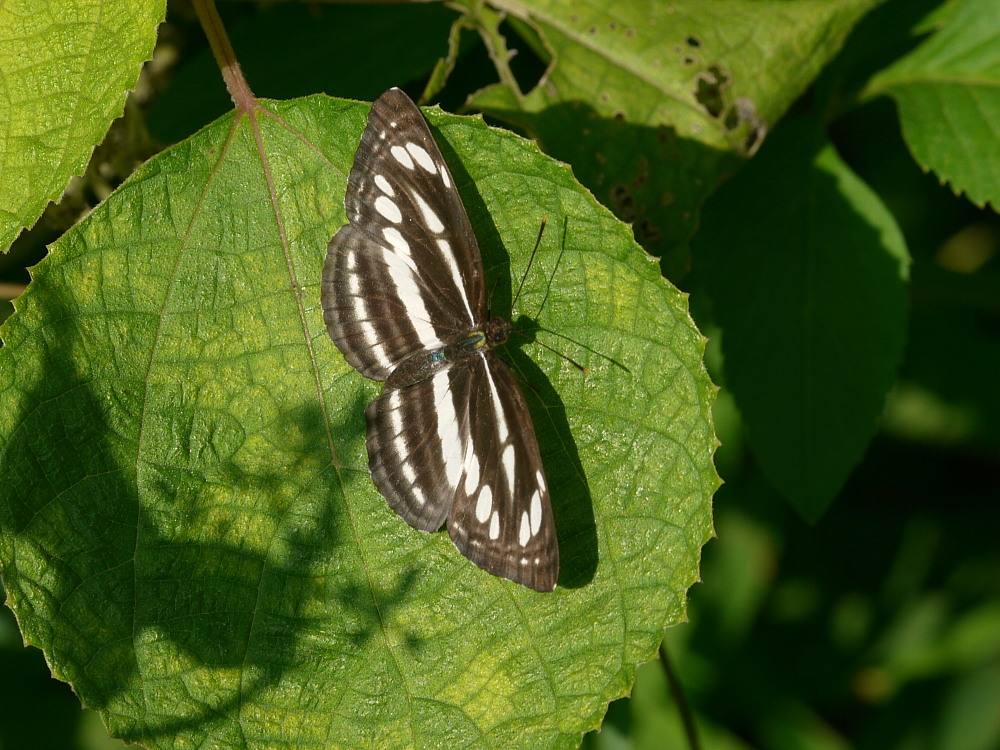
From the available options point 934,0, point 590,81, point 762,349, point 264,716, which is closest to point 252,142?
point 590,81

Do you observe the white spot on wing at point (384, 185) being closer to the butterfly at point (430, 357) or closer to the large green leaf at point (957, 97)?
the butterfly at point (430, 357)

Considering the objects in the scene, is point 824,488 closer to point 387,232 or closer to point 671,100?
point 671,100

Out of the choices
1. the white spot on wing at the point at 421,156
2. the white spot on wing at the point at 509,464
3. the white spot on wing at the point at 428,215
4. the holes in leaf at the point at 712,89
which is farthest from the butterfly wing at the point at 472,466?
the holes in leaf at the point at 712,89

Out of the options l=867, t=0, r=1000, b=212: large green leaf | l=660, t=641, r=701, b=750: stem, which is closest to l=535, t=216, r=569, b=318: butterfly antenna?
l=660, t=641, r=701, b=750: stem

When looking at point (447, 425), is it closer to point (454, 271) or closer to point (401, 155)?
point (454, 271)

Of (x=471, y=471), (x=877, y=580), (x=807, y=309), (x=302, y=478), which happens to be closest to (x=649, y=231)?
(x=807, y=309)

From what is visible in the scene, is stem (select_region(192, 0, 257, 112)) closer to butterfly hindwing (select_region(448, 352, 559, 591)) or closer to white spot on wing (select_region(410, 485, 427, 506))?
butterfly hindwing (select_region(448, 352, 559, 591))
